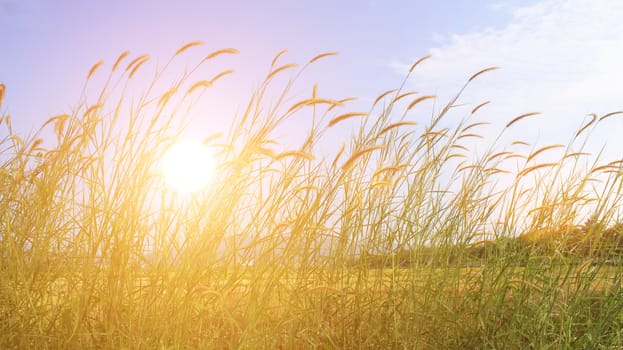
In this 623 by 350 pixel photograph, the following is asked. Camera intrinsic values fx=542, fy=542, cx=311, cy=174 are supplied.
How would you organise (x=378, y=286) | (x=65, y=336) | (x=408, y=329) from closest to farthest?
(x=65, y=336)
(x=408, y=329)
(x=378, y=286)

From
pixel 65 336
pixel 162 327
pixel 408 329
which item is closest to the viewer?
pixel 162 327

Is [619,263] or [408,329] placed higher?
[619,263]

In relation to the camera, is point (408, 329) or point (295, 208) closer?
point (408, 329)

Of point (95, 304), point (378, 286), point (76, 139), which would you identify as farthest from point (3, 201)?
point (378, 286)

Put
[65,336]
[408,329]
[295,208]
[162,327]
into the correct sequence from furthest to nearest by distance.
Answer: [295,208] → [408,329] → [65,336] → [162,327]

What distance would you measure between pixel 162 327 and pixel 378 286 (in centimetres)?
83

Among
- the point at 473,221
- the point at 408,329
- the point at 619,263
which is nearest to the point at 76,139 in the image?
the point at 408,329

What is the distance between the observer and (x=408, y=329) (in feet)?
6.50

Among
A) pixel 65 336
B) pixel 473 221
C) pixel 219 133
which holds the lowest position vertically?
pixel 65 336

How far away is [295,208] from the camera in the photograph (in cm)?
234

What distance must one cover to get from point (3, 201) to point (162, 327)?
1.29 m

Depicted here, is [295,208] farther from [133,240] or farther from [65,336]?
[65,336]

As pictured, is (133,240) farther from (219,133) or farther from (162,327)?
(219,133)

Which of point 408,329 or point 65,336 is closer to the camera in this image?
point 65,336
